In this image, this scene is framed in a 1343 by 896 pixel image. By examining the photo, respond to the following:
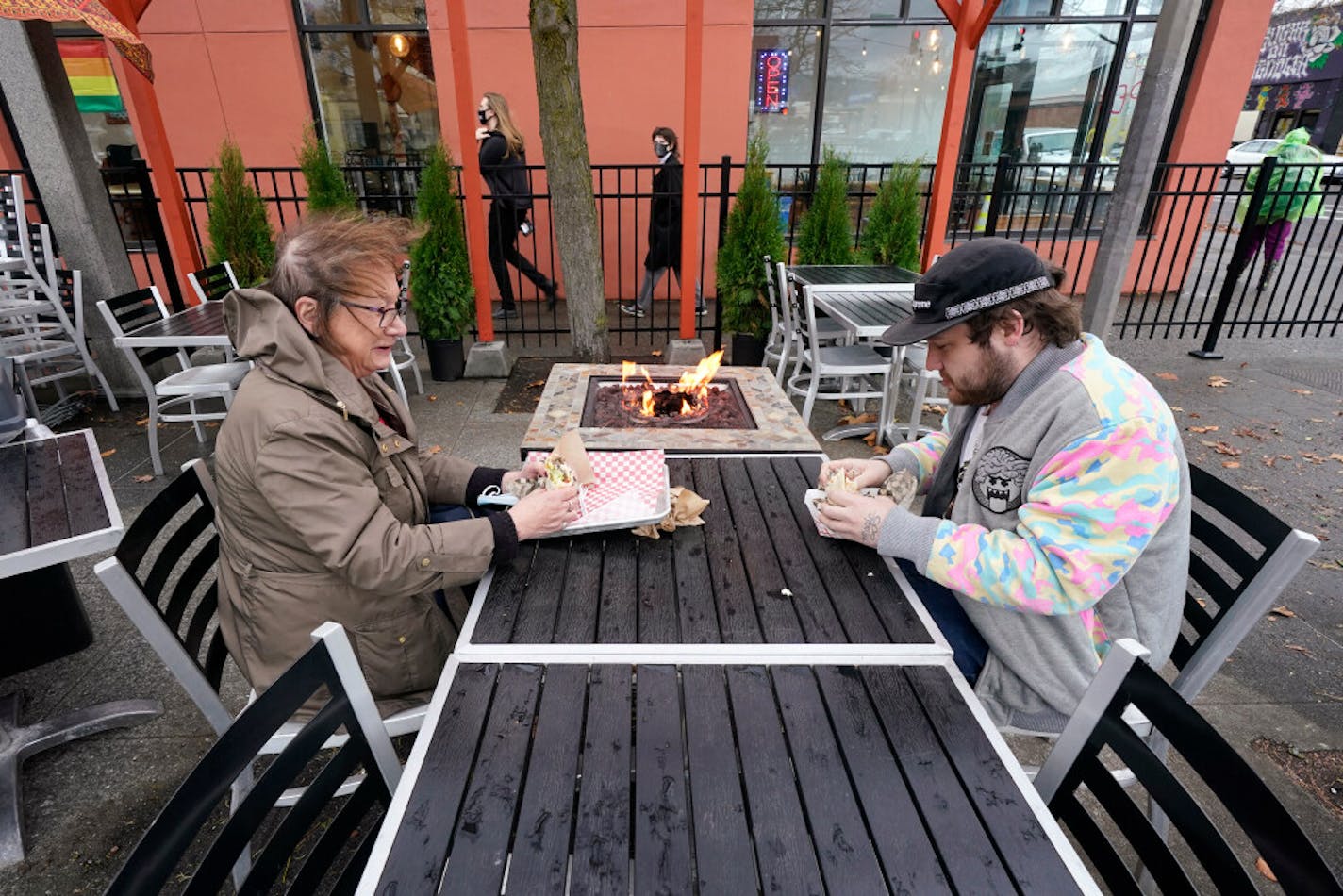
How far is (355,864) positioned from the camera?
4.47 ft

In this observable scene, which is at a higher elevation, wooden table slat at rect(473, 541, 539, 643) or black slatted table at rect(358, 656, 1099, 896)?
wooden table slat at rect(473, 541, 539, 643)

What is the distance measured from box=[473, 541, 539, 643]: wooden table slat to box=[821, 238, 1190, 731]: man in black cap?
2.85ft

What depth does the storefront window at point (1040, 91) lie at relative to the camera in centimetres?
839

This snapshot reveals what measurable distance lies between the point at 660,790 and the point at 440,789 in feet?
1.28

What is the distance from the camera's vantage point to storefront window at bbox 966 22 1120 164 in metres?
8.39

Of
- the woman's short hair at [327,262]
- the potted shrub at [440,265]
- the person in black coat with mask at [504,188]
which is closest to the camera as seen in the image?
the woman's short hair at [327,262]

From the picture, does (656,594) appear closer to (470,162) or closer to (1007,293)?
(1007,293)

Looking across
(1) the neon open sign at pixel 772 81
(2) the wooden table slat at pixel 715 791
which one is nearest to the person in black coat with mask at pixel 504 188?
(1) the neon open sign at pixel 772 81

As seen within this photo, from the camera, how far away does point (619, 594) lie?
68.4 inches

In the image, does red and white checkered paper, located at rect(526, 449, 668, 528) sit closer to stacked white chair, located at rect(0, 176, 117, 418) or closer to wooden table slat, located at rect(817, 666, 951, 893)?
wooden table slat, located at rect(817, 666, 951, 893)

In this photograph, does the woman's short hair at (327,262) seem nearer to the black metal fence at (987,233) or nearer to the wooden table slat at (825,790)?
the wooden table slat at (825,790)

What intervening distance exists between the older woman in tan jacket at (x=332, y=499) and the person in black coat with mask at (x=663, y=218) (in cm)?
516

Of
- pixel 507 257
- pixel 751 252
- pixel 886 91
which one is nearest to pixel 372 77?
pixel 507 257

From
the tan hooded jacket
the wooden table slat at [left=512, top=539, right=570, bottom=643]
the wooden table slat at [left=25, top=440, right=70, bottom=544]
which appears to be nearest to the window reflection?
the wooden table slat at [left=25, top=440, right=70, bottom=544]
